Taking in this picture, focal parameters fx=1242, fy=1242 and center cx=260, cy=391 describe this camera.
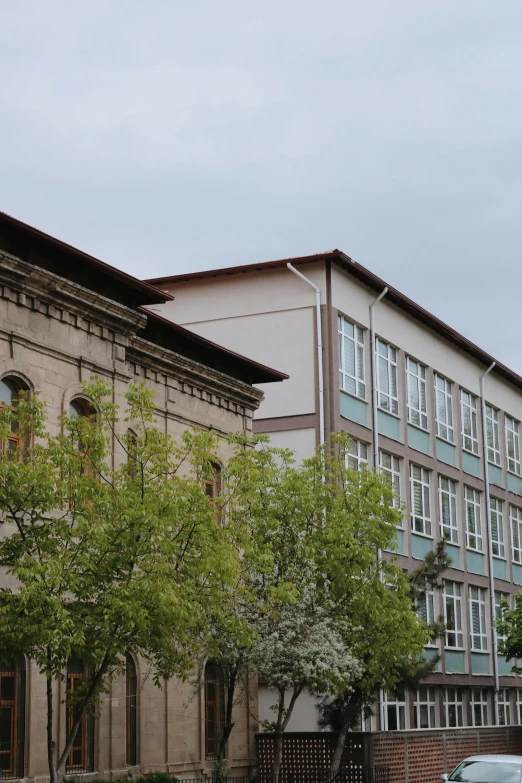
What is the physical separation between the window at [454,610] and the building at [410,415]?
75 mm

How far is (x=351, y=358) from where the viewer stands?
1523 inches

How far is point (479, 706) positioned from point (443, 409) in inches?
434

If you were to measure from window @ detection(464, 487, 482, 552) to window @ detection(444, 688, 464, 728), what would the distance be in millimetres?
5674

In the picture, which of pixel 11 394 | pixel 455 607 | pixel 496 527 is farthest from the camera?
pixel 496 527

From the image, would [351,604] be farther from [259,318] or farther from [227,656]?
[259,318]

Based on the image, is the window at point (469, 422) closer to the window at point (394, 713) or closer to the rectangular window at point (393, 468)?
the rectangular window at point (393, 468)

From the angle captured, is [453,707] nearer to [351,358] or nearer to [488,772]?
[351,358]

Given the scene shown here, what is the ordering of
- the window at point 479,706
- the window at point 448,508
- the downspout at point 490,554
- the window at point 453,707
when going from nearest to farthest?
the window at point 453,707 → the window at point 448,508 → the window at point 479,706 → the downspout at point 490,554

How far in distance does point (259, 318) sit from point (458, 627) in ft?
47.8

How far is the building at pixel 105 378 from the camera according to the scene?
22406 millimetres

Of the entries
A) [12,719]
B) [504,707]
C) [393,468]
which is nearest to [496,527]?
[504,707]

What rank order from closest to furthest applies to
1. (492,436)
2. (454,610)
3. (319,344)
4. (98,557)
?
(98,557) < (319,344) < (454,610) < (492,436)

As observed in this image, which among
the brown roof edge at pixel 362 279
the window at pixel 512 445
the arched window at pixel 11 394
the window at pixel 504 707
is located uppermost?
the brown roof edge at pixel 362 279

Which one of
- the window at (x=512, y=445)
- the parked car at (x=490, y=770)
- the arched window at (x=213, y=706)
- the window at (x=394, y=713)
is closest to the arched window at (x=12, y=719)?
the arched window at (x=213, y=706)
